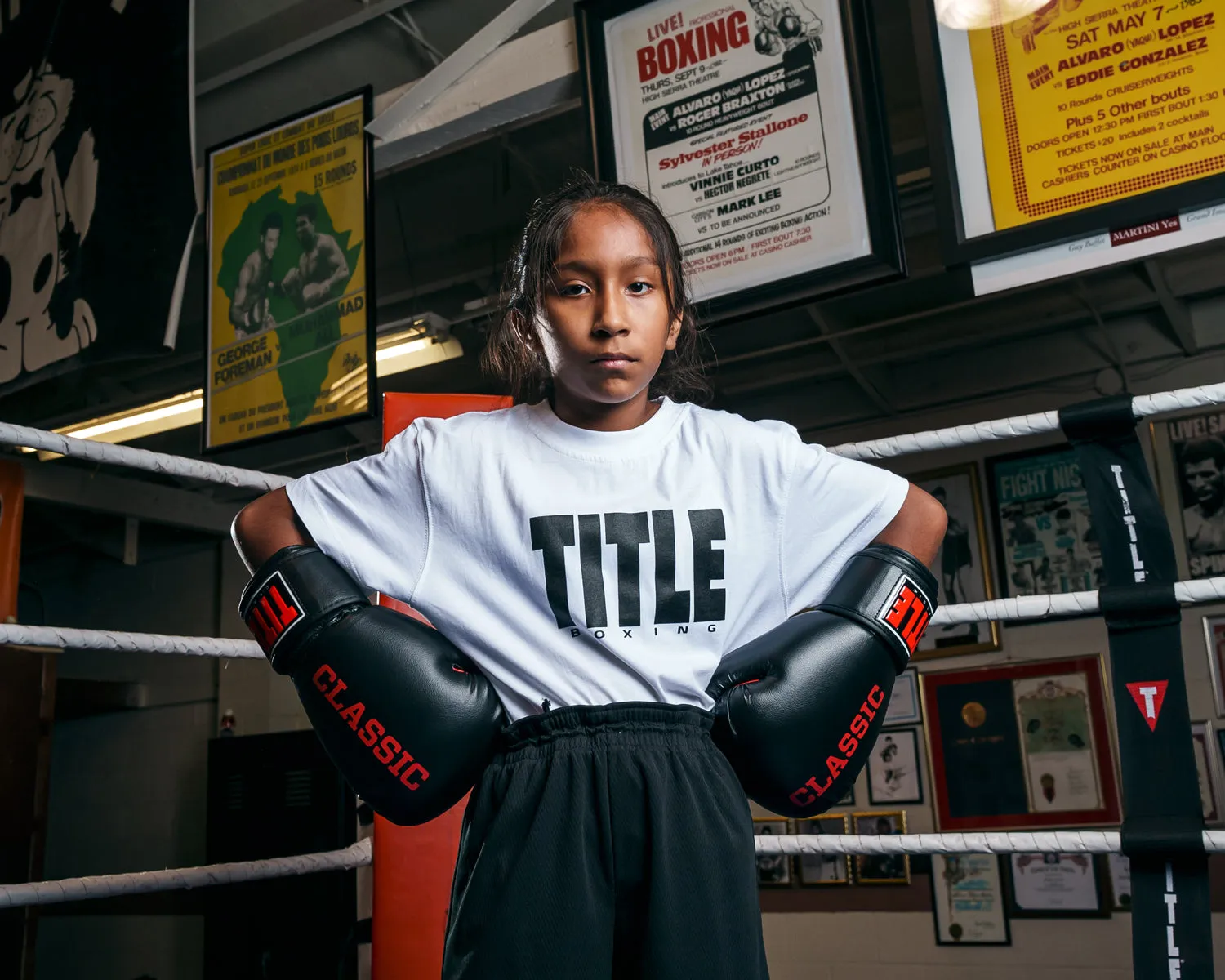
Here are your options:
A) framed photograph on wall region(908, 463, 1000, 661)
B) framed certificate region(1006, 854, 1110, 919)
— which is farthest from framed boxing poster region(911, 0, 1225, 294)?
framed certificate region(1006, 854, 1110, 919)

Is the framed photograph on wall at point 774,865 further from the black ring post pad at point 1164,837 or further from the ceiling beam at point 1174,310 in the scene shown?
the black ring post pad at point 1164,837

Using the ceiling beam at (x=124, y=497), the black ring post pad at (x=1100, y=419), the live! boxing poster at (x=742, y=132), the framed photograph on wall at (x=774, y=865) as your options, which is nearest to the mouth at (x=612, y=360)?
the black ring post pad at (x=1100, y=419)

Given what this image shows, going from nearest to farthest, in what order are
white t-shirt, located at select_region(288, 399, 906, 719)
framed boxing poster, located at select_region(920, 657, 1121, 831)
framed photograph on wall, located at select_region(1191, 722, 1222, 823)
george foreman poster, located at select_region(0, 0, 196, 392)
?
white t-shirt, located at select_region(288, 399, 906, 719), george foreman poster, located at select_region(0, 0, 196, 392), framed photograph on wall, located at select_region(1191, 722, 1222, 823), framed boxing poster, located at select_region(920, 657, 1121, 831)

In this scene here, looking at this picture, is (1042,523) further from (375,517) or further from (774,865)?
(375,517)

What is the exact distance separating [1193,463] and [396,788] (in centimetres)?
423

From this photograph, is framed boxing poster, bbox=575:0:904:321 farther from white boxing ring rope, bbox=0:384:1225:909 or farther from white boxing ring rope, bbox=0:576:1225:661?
white boxing ring rope, bbox=0:576:1225:661

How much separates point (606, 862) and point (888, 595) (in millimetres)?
329

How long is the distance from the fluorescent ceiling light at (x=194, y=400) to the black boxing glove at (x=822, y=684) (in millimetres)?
3368

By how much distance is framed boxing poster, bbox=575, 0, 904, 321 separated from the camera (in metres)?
1.74

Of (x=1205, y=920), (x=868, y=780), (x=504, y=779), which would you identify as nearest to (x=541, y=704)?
(x=504, y=779)

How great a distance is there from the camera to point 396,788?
830 millimetres

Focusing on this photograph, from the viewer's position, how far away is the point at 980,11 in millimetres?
1745

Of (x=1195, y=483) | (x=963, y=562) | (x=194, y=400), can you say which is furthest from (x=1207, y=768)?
(x=194, y=400)

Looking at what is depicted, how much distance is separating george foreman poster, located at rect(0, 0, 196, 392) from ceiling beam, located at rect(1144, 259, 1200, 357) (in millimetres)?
3211
